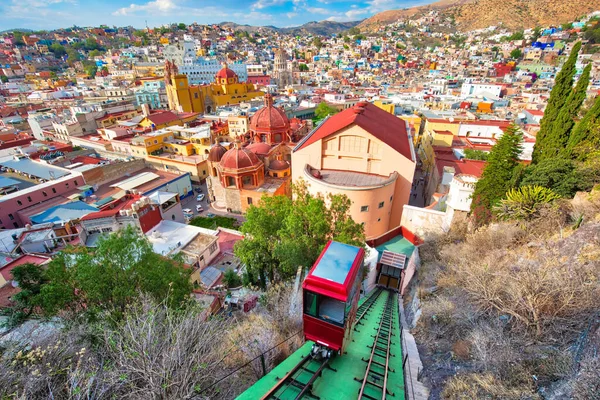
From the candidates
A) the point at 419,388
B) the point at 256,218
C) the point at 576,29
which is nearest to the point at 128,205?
the point at 256,218

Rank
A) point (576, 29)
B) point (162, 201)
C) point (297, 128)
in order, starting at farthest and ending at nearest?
point (576, 29), point (297, 128), point (162, 201)

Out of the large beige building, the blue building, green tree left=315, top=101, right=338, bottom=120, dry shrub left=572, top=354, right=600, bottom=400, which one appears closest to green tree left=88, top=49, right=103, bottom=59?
the blue building

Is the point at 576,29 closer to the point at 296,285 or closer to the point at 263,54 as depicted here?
the point at 263,54

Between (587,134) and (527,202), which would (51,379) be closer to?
(527,202)

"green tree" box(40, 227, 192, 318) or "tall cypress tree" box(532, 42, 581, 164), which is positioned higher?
"tall cypress tree" box(532, 42, 581, 164)

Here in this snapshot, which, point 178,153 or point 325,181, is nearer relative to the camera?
point 325,181

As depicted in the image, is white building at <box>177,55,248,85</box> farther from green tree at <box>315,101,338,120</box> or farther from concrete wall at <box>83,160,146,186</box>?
concrete wall at <box>83,160,146,186</box>

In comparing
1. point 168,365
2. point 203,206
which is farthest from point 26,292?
point 203,206
